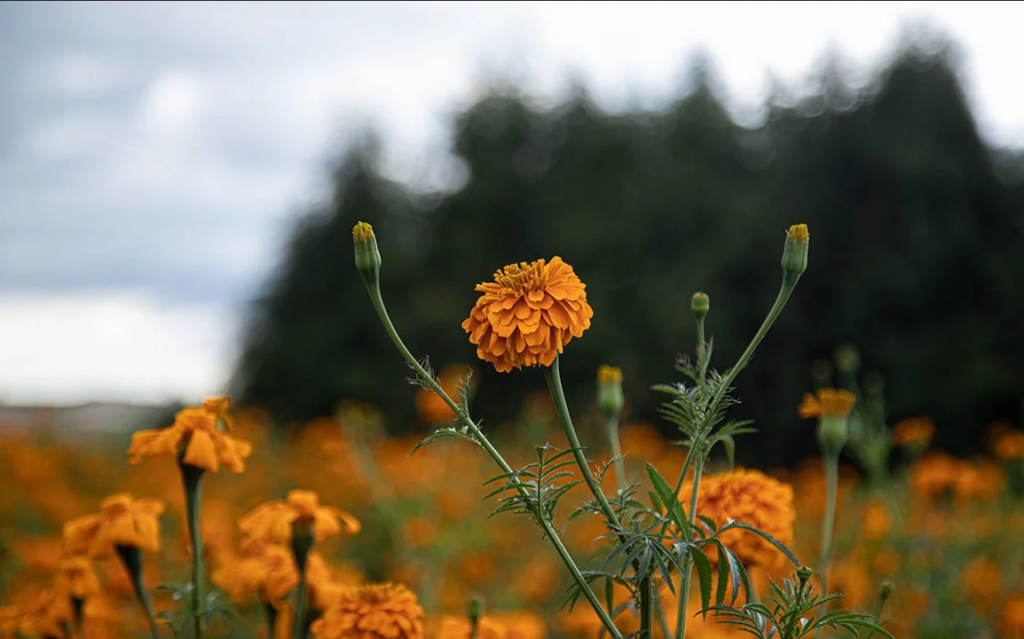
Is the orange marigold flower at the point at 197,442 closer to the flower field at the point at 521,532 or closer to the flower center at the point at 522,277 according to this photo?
the flower field at the point at 521,532

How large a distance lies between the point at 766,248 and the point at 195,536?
8.75 metres

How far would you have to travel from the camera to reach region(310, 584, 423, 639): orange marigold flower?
1.21 meters

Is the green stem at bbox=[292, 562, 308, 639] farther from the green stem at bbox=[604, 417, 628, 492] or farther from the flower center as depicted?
the flower center

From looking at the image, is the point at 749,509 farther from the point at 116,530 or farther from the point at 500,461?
the point at 116,530

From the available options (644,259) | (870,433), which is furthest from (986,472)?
(644,259)

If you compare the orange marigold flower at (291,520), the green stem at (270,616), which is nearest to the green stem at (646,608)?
the orange marigold flower at (291,520)

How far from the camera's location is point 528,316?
96cm

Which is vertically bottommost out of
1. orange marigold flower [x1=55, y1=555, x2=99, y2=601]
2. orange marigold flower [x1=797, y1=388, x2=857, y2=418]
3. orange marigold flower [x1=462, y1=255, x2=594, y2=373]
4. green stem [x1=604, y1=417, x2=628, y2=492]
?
orange marigold flower [x1=55, y1=555, x2=99, y2=601]

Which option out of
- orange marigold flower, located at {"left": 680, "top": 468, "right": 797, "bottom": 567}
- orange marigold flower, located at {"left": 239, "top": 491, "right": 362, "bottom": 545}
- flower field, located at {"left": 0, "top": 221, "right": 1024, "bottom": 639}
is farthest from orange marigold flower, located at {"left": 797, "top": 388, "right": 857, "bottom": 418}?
orange marigold flower, located at {"left": 239, "top": 491, "right": 362, "bottom": 545}

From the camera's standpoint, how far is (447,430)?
89 centimetres

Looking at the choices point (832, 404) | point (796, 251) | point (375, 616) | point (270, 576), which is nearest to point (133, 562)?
point (270, 576)

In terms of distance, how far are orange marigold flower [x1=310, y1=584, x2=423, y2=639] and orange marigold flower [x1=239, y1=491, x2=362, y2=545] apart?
0.62ft

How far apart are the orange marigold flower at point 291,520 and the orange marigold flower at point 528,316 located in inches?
23.2

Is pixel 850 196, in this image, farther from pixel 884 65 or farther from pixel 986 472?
pixel 986 472
